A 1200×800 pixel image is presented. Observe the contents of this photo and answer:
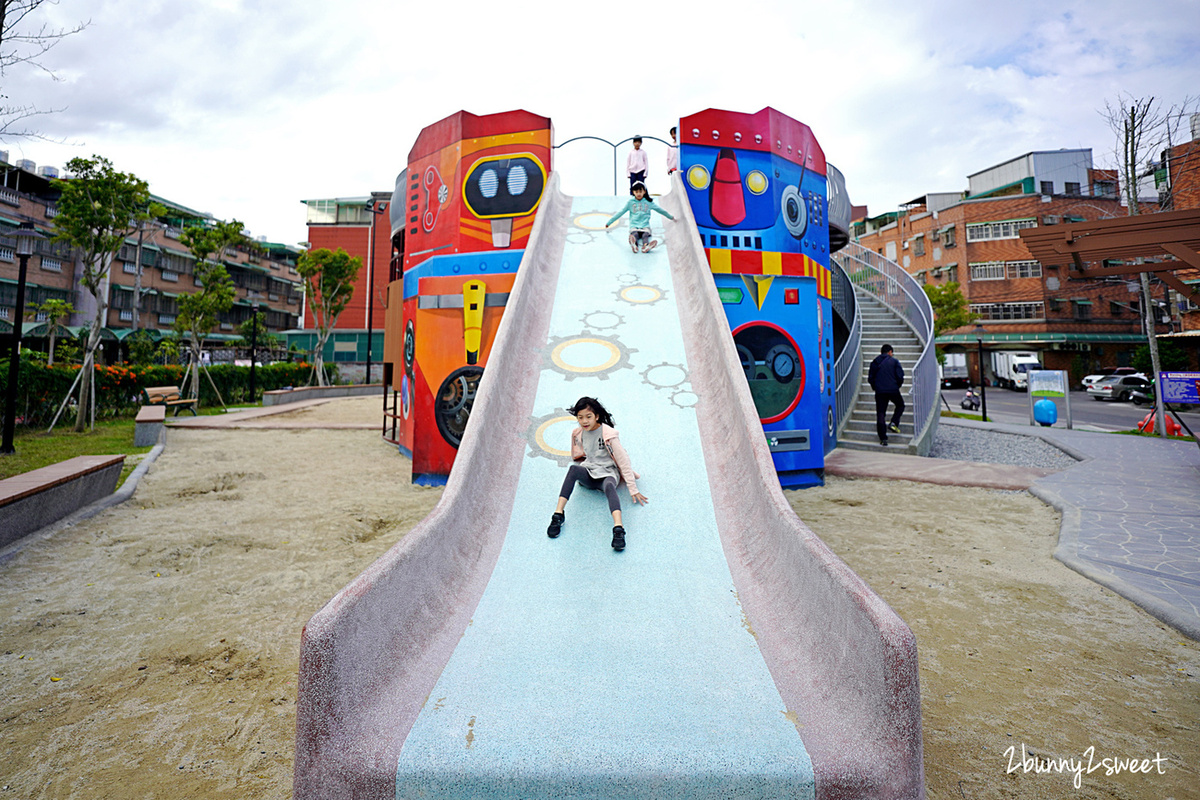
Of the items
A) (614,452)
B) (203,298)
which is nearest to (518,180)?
(614,452)

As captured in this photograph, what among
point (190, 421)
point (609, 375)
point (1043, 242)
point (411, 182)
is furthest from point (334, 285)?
point (1043, 242)

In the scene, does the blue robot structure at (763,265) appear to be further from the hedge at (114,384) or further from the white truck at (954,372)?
the white truck at (954,372)

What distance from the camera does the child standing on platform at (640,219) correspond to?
8.73 metres

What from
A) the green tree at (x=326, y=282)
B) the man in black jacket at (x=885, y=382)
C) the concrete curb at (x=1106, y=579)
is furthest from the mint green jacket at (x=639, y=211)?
the green tree at (x=326, y=282)

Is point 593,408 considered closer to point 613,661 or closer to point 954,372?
point 613,661

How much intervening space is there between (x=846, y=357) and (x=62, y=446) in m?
16.9

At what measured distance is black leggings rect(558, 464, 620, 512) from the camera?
4.36 meters

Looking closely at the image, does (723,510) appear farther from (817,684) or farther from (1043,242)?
(1043,242)

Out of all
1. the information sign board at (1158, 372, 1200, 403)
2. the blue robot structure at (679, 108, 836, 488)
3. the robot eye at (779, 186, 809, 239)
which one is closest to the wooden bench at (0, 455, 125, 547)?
the blue robot structure at (679, 108, 836, 488)

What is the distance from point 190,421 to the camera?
16062mm

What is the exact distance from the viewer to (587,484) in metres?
4.73

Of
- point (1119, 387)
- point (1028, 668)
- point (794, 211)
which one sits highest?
point (794, 211)

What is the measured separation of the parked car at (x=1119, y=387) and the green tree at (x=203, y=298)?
132 feet

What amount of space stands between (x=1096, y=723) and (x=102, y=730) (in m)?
5.51
